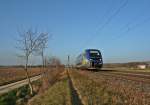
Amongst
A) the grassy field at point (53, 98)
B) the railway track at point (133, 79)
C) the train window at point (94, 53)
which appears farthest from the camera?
the train window at point (94, 53)

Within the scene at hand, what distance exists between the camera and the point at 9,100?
853 inches

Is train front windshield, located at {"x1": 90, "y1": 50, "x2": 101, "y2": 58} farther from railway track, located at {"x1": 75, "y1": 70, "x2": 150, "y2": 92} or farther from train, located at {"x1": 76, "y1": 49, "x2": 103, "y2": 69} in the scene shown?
railway track, located at {"x1": 75, "y1": 70, "x2": 150, "y2": 92}

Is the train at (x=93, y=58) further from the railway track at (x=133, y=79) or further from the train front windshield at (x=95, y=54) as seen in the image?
the railway track at (x=133, y=79)

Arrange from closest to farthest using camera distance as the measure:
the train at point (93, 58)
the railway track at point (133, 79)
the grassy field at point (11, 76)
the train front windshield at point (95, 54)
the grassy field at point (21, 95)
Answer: the railway track at point (133, 79), the grassy field at point (21, 95), the train at point (93, 58), the train front windshield at point (95, 54), the grassy field at point (11, 76)

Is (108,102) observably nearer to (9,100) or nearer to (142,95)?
(142,95)

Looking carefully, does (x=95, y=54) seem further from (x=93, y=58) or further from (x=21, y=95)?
(x=21, y=95)

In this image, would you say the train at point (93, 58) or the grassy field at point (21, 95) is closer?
the grassy field at point (21, 95)

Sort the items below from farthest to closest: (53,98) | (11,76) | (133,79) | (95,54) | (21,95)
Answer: (11,76) < (95,54) < (21,95) < (133,79) < (53,98)

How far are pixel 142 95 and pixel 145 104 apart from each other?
6.36ft

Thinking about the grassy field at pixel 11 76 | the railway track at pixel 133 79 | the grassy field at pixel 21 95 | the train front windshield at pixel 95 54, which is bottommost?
the grassy field at pixel 21 95

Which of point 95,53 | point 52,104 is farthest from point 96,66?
point 52,104

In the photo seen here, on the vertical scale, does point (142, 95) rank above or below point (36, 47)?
below

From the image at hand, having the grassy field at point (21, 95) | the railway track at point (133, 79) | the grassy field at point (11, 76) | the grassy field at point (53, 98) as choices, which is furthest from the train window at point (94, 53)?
the grassy field at point (53, 98)

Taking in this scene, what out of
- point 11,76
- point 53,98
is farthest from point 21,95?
point 11,76
